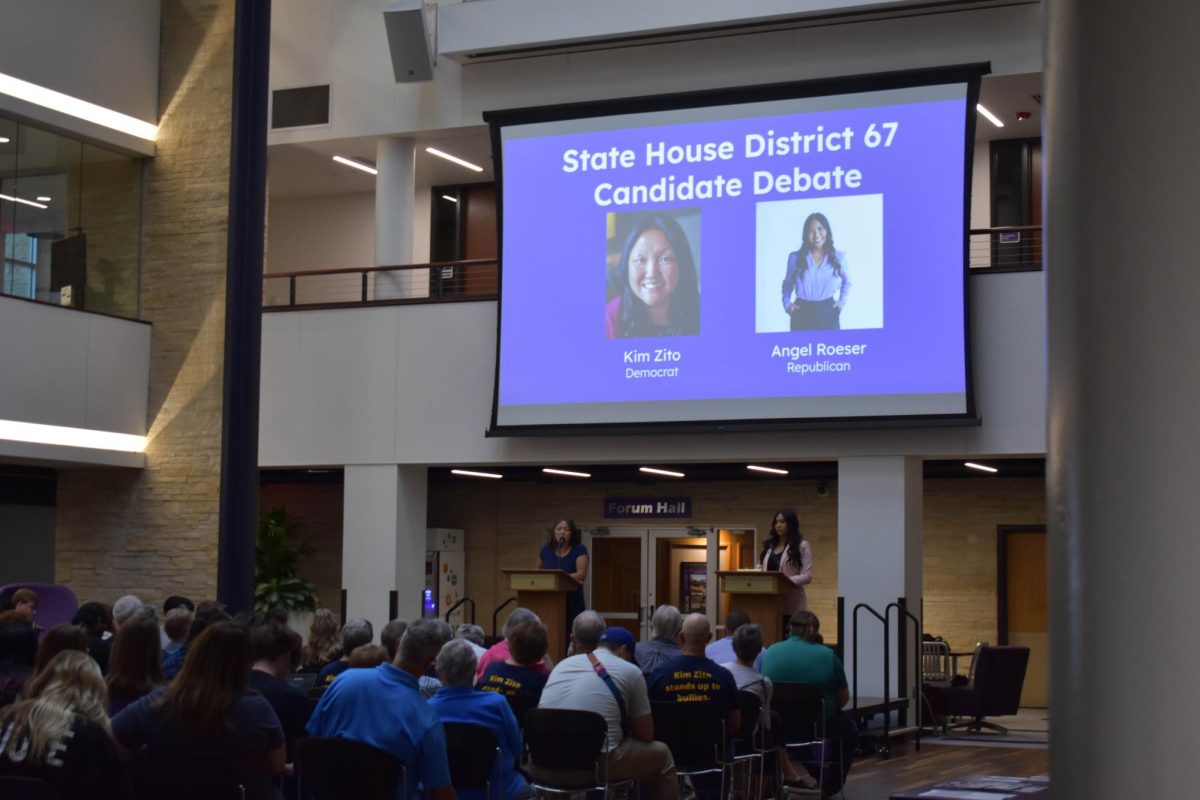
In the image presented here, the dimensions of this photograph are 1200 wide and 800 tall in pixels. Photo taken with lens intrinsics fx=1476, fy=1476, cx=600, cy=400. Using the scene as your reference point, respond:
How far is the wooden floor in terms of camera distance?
383 inches

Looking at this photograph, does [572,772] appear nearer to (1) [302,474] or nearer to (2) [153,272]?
(2) [153,272]

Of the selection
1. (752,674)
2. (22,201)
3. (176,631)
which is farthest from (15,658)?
(22,201)

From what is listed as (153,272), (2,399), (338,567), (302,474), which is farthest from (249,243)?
(338,567)

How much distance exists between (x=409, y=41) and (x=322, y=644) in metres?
8.67

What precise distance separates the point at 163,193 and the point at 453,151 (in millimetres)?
3311

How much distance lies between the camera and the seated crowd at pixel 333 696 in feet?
13.6

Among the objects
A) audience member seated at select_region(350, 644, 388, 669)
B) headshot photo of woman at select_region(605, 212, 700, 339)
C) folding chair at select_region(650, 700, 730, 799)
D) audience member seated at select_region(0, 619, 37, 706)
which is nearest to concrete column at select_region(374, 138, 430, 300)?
headshot photo of woman at select_region(605, 212, 700, 339)

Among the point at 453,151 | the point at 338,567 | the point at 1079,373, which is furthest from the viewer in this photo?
the point at 338,567

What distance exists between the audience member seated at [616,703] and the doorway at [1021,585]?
1081 cm

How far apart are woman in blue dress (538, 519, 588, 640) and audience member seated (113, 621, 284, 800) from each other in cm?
758

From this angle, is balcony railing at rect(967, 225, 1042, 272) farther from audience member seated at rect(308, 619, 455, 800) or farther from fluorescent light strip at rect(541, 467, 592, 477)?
audience member seated at rect(308, 619, 455, 800)

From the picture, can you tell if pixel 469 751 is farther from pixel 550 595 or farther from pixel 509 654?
pixel 550 595

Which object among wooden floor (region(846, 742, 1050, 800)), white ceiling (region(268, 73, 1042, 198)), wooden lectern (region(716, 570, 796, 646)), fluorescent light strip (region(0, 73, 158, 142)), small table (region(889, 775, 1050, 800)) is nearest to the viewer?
small table (region(889, 775, 1050, 800))

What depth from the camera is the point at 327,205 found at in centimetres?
1847
